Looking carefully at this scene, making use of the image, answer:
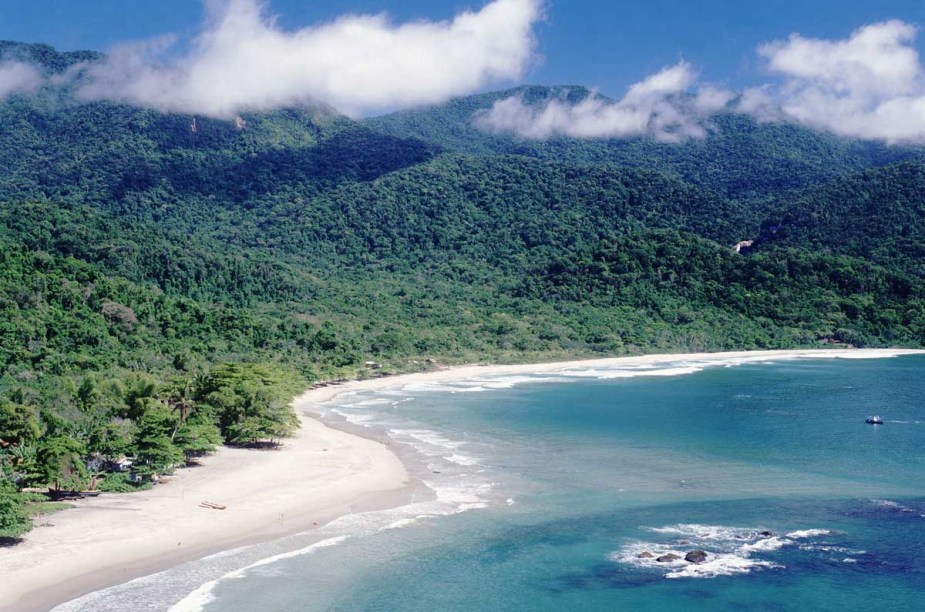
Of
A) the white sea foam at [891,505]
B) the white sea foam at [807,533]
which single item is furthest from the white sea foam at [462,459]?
the white sea foam at [891,505]

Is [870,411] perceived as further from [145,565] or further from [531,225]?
[531,225]

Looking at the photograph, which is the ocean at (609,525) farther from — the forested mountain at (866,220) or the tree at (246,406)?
the forested mountain at (866,220)

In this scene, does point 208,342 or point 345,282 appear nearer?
point 208,342

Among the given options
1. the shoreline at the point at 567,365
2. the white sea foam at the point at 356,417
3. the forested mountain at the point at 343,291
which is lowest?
the white sea foam at the point at 356,417

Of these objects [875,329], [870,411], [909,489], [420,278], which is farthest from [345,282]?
[909,489]

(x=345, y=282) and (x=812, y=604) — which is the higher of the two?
(x=345, y=282)

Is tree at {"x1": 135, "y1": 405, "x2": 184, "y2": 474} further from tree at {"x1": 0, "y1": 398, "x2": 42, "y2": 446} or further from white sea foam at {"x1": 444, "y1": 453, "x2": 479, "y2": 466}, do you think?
white sea foam at {"x1": 444, "y1": 453, "x2": 479, "y2": 466}

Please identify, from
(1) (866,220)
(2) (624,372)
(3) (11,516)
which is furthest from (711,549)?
(1) (866,220)

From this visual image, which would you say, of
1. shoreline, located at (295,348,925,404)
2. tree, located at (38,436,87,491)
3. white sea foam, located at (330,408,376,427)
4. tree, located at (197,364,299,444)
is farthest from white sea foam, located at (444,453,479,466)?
tree, located at (38,436,87,491)
